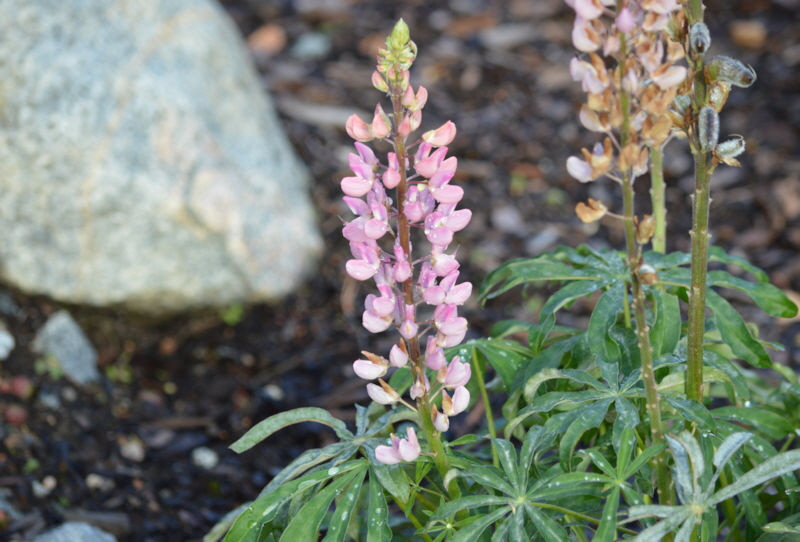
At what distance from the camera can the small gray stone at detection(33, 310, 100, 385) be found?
11.6 feet

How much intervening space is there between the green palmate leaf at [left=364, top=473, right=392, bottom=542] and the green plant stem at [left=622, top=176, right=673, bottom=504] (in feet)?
1.96

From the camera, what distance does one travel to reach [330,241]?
4398mm

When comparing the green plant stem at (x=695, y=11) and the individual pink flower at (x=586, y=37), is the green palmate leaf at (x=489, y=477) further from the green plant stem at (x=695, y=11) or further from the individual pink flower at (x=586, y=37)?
the green plant stem at (x=695, y=11)

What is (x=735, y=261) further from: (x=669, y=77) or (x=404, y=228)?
(x=404, y=228)

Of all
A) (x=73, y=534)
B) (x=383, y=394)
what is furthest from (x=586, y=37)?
(x=73, y=534)

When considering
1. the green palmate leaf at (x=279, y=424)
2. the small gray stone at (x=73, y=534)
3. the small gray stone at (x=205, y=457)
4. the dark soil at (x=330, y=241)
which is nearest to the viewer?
the green palmate leaf at (x=279, y=424)

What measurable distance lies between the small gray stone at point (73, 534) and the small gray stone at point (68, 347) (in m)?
0.94

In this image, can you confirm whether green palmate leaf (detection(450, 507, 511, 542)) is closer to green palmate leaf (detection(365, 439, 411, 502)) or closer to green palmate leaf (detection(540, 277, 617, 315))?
green palmate leaf (detection(365, 439, 411, 502))

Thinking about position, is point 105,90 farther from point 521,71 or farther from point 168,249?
point 521,71

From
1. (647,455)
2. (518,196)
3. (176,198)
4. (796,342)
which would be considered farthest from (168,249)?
(796,342)

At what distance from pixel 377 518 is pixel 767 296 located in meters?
1.15

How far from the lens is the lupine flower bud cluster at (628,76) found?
1.56 meters

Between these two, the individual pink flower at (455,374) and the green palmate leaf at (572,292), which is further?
the green palmate leaf at (572,292)

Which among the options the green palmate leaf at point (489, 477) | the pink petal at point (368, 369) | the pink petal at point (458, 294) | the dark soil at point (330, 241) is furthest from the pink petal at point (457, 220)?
the dark soil at point (330, 241)
